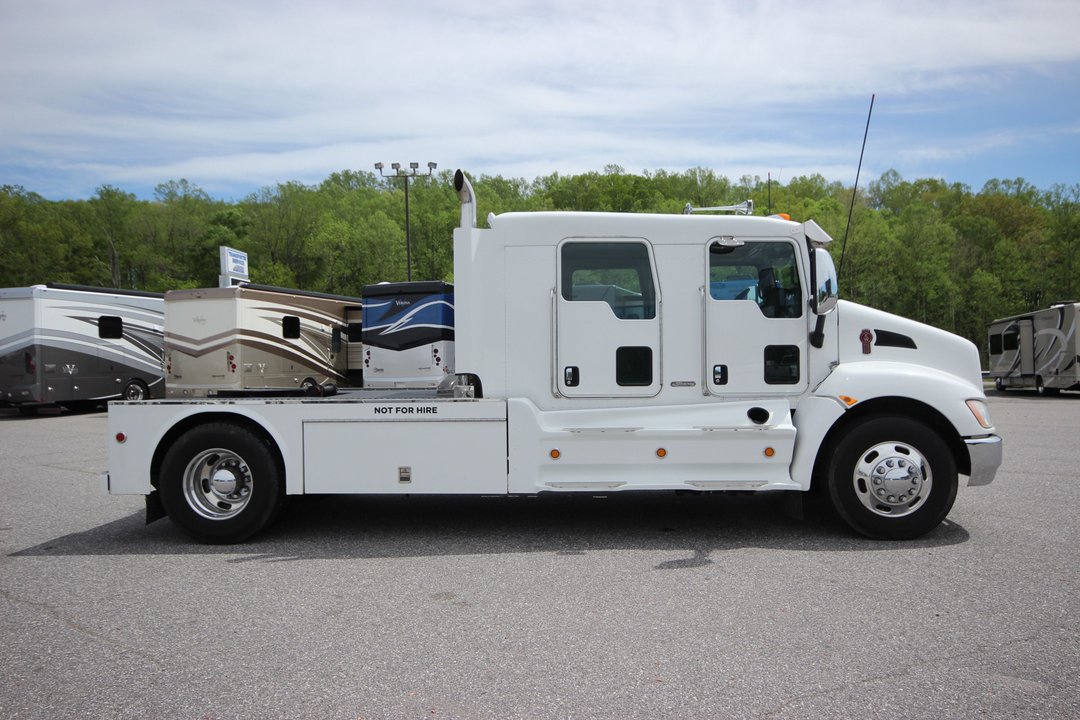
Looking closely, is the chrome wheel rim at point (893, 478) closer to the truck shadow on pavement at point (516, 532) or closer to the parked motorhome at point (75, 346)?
the truck shadow on pavement at point (516, 532)

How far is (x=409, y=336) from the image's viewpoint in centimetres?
1586

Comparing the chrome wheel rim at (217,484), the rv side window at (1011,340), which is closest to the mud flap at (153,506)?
the chrome wheel rim at (217,484)

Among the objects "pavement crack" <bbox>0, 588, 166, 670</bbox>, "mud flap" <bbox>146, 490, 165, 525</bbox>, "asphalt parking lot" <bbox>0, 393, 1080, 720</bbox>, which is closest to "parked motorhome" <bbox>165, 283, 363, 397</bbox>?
"mud flap" <bbox>146, 490, 165, 525</bbox>

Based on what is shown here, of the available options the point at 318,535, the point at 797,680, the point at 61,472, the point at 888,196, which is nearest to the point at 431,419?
the point at 318,535

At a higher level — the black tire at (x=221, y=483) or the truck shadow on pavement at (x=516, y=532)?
the black tire at (x=221, y=483)

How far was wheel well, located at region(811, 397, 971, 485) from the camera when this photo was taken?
19.7 feet

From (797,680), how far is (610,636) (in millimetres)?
990

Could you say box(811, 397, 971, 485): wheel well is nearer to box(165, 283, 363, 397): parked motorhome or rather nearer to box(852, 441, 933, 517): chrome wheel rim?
box(852, 441, 933, 517): chrome wheel rim

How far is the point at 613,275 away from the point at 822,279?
1.69 m

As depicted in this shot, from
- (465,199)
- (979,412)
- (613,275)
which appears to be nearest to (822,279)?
(979,412)

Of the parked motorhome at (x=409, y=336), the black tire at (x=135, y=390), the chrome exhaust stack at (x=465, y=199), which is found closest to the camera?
the chrome exhaust stack at (x=465, y=199)

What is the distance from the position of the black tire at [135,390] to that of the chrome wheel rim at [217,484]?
17774 millimetres

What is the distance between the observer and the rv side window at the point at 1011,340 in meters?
25.9

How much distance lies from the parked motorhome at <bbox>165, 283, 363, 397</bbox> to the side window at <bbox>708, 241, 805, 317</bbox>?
11.8 meters
